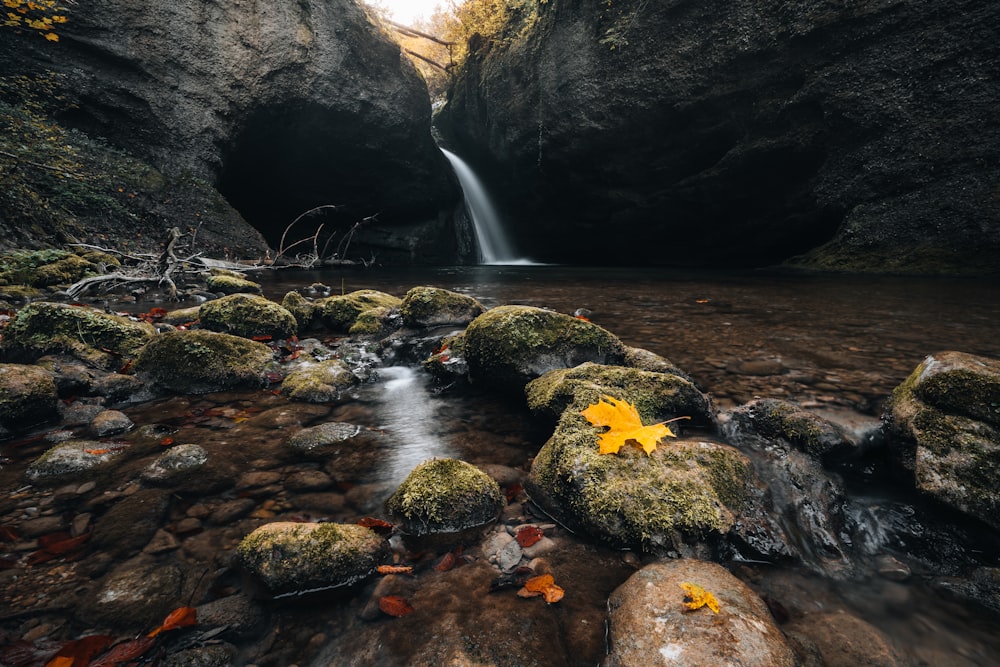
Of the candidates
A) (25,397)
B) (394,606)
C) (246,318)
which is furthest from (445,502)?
(246,318)

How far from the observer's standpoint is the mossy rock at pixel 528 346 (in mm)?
3592

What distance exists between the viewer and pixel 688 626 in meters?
1.46

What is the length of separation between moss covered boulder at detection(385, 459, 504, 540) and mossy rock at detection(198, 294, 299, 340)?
372cm

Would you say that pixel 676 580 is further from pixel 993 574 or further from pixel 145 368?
pixel 145 368

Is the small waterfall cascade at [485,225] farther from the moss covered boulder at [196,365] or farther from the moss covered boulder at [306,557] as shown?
the moss covered boulder at [306,557]

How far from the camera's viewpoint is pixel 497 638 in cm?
157

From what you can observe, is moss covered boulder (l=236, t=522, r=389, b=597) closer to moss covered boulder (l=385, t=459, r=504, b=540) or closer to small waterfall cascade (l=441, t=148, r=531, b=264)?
moss covered boulder (l=385, t=459, r=504, b=540)

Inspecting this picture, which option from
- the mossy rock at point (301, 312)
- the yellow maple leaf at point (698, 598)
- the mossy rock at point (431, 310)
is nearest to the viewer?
the yellow maple leaf at point (698, 598)

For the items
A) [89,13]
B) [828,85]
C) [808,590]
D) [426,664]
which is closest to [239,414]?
[426,664]

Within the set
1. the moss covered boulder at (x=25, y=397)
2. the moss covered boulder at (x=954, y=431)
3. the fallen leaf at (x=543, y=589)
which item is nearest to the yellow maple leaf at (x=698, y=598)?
the fallen leaf at (x=543, y=589)

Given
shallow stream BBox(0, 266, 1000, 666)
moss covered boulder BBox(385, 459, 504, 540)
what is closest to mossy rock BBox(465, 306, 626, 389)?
shallow stream BBox(0, 266, 1000, 666)

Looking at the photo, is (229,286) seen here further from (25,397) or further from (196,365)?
(25,397)

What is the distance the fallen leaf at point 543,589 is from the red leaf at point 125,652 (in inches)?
52.2

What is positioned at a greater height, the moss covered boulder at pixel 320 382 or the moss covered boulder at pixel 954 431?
the moss covered boulder at pixel 954 431
